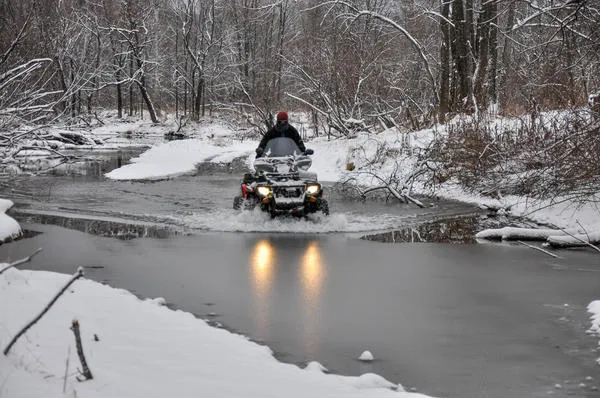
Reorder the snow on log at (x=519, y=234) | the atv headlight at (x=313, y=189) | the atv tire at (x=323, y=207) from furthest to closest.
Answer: the atv tire at (x=323, y=207)
the atv headlight at (x=313, y=189)
the snow on log at (x=519, y=234)

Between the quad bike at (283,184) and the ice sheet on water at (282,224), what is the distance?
167 mm

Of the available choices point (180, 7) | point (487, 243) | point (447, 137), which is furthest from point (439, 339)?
point (180, 7)

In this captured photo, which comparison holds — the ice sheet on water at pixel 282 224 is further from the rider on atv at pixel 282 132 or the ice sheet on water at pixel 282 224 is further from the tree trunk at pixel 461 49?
the tree trunk at pixel 461 49

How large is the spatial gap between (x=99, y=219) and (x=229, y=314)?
26.6ft

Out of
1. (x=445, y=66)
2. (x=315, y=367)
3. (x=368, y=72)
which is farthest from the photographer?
(x=368, y=72)

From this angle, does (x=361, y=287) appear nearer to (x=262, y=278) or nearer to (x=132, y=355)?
(x=262, y=278)

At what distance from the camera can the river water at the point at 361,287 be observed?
6152mm

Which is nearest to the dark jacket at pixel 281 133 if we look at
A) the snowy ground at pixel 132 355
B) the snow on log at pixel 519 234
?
the snow on log at pixel 519 234

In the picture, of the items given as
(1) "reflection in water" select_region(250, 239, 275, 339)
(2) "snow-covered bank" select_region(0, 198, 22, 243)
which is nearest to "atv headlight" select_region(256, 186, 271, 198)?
(1) "reflection in water" select_region(250, 239, 275, 339)

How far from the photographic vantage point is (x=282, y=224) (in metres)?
13.5

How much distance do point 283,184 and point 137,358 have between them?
7.86m

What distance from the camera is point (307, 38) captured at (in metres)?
38.5

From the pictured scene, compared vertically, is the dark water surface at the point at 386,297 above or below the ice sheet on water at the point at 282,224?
below

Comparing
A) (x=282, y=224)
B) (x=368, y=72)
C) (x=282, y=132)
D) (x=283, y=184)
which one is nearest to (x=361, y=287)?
(x=283, y=184)
